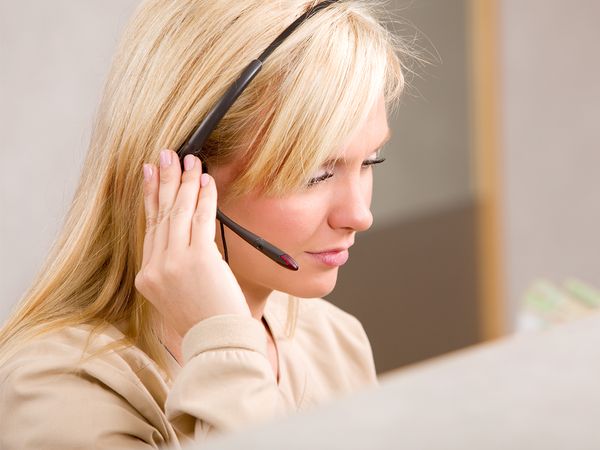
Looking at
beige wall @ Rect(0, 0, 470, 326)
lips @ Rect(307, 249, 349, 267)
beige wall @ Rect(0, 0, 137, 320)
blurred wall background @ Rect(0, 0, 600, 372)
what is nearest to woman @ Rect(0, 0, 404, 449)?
lips @ Rect(307, 249, 349, 267)

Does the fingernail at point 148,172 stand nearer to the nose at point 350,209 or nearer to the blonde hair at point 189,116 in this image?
the blonde hair at point 189,116

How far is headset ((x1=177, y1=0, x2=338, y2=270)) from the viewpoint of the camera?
2.43 feet

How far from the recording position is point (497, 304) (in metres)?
2.78

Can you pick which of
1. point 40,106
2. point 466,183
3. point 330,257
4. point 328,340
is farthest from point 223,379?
point 466,183

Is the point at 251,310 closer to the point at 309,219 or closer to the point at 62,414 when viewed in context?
the point at 309,219

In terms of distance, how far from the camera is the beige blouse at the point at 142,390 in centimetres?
63

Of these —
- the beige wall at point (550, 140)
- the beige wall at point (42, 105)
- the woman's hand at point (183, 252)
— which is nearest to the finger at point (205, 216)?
the woman's hand at point (183, 252)

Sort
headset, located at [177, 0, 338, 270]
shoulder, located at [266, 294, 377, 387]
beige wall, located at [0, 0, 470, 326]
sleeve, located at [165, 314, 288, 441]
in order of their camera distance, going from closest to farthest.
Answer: sleeve, located at [165, 314, 288, 441], headset, located at [177, 0, 338, 270], shoulder, located at [266, 294, 377, 387], beige wall, located at [0, 0, 470, 326]

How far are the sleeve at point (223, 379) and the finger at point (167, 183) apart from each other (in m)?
0.13

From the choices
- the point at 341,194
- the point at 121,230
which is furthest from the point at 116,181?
the point at 341,194

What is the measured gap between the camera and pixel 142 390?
74 centimetres

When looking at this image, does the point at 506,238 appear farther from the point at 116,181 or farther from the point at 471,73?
the point at 116,181

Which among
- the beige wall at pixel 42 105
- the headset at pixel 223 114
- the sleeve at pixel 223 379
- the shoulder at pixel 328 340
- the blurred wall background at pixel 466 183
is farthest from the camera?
the blurred wall background at pixel 466 183

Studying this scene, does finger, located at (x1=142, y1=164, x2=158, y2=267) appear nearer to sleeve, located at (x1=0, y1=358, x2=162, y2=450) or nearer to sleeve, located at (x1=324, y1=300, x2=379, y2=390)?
sleeve, located at (x1=0, y1=358, x2=162, y2=450)
